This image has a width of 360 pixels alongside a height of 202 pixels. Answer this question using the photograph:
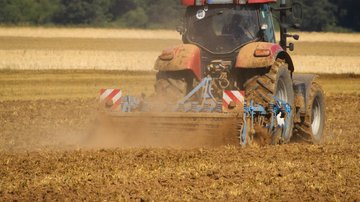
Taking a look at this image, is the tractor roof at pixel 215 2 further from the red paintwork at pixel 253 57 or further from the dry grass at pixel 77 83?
the dry grass at pixel 77 83

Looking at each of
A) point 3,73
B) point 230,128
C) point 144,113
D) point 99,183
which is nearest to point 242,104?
point 230,128

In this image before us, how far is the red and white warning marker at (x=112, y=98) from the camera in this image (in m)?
10.8

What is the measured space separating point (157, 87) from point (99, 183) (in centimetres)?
308

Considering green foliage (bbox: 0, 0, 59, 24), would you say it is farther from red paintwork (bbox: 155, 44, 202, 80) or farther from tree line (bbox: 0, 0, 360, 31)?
red paintwork (bbox: 155, 44, 202, 80)

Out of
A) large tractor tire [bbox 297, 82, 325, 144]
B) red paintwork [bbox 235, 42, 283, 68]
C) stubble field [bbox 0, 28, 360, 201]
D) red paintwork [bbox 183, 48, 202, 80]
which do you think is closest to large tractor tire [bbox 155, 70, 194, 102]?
red paintwork [bbox 183, 48, 202, 80]

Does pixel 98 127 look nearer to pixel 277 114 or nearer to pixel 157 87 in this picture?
pixel 157 87

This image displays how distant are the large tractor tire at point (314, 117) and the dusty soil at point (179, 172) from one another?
1.96 ft

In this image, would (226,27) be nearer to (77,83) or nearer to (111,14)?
(77,83)

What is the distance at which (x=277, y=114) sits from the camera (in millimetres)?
10609

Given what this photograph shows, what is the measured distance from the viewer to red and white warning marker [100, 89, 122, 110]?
10758mm

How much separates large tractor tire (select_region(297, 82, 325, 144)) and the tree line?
2037 inches

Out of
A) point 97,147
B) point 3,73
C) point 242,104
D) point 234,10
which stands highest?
point 234,10

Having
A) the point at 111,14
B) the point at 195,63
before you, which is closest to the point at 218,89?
the point at 195,63

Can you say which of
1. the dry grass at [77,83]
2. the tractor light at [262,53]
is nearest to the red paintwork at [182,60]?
the tractor light at [262,53]
